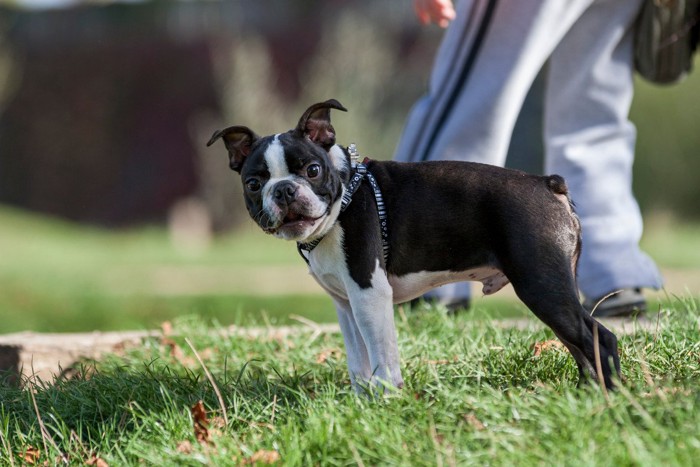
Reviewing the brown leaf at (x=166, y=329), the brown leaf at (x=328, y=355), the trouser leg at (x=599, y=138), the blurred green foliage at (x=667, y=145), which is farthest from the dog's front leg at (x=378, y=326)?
the blurred green foliage at (x=667, y=145)

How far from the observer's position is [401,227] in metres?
3.04

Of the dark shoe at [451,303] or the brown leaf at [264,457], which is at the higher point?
the brown leaf at [264,457]

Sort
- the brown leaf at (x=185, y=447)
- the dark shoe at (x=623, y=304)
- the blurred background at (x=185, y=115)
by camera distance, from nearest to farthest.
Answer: the brown leaf at (x=185, y=447)
the dark shoe at (x=623, y=304)
the blurred background at (x=185, y=115)

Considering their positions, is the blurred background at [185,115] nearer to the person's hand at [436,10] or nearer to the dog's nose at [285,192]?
the person's hand at [436,10]

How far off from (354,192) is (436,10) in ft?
3.84

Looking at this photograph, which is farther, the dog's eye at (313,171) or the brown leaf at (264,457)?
the dog's eye at (313,171)

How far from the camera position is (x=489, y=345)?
363 cm

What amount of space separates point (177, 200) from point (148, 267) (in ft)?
23.5

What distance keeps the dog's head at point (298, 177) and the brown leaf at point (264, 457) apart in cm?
62

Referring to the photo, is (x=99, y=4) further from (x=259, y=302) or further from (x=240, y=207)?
(x=259, y=302)

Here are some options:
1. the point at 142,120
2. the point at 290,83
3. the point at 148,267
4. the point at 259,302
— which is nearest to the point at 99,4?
the point at 142,120

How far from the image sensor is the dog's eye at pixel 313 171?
2908mm

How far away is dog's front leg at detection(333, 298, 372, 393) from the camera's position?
3168 millimetres

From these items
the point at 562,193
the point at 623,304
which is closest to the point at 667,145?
the point at 623,304
